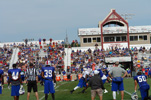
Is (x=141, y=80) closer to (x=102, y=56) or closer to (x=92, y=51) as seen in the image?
(x=102, y=56)

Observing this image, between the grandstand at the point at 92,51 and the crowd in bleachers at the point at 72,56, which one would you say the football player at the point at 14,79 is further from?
the crowd in bleachers at the point at 72,56

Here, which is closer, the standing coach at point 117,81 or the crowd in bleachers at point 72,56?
the standing coach at point 117,81

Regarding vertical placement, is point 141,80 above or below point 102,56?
below

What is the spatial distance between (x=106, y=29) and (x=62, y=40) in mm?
7677

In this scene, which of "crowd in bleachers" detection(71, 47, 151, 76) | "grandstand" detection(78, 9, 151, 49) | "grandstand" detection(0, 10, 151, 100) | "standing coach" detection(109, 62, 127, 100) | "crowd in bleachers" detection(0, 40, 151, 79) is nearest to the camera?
Result: "standing coach" detection(109, 62, 127, 100)

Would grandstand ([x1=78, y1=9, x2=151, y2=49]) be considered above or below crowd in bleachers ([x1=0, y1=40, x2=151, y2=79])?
above

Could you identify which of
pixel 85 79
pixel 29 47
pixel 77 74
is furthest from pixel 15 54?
pixel 85 79

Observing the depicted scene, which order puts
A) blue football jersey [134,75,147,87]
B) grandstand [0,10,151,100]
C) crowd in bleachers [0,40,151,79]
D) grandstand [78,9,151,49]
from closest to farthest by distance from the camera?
blue football jersey [134,75,147,87] < grandstand [0,10,151,100] < crowd in bleachers [0,40,151,79] < grandstand [78,9,151,49]

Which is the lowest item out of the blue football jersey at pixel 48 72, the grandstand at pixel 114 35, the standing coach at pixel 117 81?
the standing coach at pixel 117 81

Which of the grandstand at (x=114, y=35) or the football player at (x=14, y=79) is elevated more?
the grandstand at (x=114, y=35)

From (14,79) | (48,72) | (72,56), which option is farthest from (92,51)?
(14,79)

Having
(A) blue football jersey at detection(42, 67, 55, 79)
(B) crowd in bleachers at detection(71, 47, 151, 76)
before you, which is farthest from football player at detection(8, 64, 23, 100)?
(B) crowd in bleachers at detection(71, 47, 151, 76)

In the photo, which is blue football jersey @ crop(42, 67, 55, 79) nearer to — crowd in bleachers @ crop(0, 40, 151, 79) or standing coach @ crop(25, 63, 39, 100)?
standing coach @ crop(25, 63, 39, 100)

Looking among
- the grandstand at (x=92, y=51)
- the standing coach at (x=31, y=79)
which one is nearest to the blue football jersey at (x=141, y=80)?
the standing coach at (x=31, y=79)
